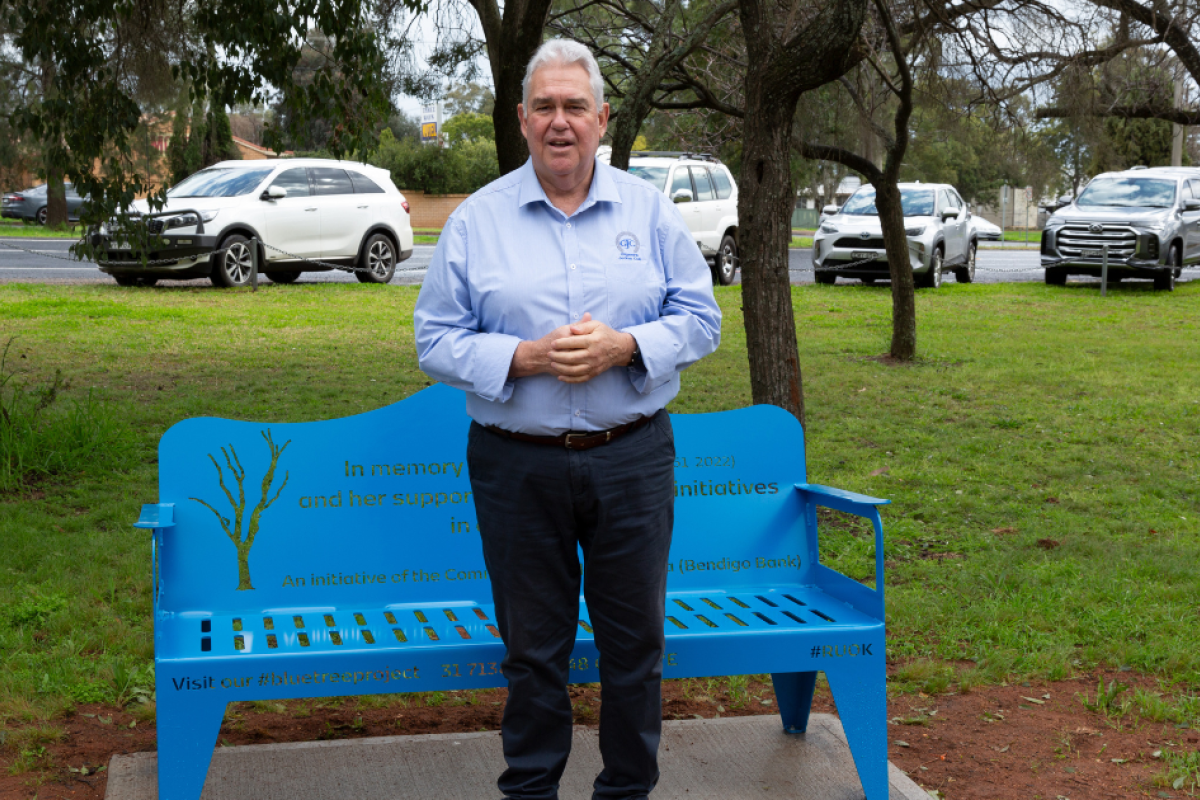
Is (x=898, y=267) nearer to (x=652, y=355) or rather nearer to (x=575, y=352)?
(x=652, y=355)

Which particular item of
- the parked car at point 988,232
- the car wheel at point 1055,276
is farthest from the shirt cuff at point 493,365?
the parked car at point 988,232

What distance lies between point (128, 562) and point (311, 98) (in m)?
3.43

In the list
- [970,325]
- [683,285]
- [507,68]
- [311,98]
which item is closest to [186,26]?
[311,98]

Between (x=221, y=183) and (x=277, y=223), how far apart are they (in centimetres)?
91

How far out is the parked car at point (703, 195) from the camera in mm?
17941

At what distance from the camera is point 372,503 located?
146 inches

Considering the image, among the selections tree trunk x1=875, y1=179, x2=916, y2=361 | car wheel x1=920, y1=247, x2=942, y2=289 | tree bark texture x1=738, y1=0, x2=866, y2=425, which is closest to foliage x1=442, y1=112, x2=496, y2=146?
car wheel x1=920, y1=247, x2=942, y2=289

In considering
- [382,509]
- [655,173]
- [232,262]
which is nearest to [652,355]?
[382,509]

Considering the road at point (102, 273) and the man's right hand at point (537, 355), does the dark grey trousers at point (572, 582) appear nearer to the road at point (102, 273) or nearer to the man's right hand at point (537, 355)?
the man's right hand at point (537, 355)

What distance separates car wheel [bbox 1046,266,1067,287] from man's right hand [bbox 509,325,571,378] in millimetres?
18792

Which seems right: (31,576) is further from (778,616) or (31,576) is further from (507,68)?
(507,68)

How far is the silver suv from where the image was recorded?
62.5ft

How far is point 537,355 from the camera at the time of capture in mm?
2736

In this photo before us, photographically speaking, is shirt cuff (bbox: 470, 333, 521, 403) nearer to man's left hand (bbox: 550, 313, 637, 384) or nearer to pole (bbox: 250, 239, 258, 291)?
man's left hand (bbox: 550, 313, 637, 384)
